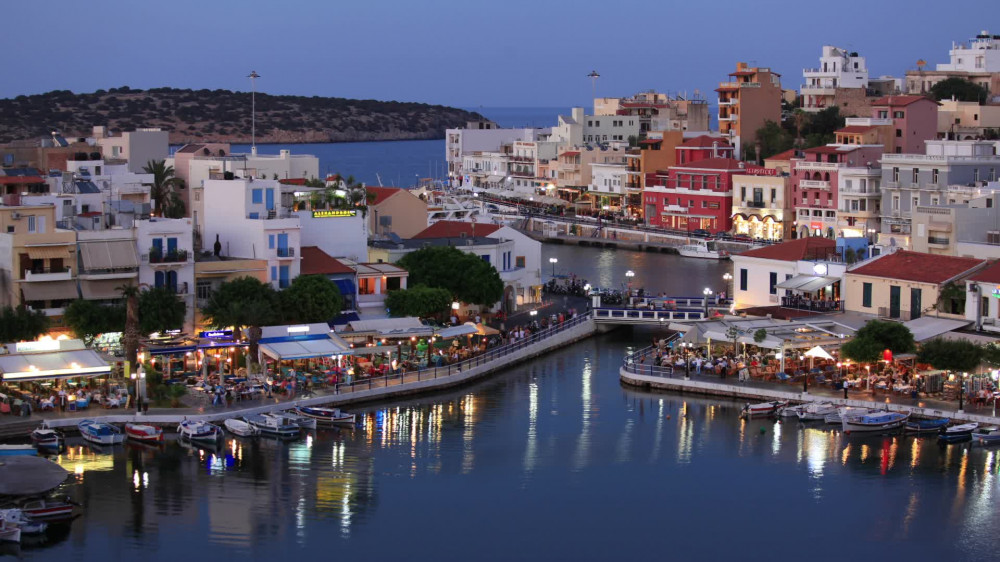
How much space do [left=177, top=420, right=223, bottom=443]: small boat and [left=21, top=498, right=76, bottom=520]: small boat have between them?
5.14 meters

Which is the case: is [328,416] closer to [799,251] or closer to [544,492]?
[544,492]

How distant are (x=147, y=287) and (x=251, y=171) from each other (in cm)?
1347

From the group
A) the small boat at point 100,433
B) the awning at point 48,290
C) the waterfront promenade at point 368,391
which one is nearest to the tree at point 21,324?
the awning at point 48,290

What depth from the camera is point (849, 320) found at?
4353 centimetres

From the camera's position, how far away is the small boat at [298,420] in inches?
1411

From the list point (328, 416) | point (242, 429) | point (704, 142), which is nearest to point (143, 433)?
point (242, 429)

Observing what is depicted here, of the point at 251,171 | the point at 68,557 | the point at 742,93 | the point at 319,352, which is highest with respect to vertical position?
the point at 742,93

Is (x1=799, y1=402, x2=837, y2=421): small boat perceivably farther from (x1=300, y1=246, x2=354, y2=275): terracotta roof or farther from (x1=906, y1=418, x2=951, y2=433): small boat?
(x1=300, y1=246, x2=354, y2=275): terracotta roof

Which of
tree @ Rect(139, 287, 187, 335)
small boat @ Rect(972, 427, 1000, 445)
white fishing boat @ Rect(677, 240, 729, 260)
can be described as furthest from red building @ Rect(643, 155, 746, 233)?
small boat @ Rect(972, 427, 1000, 445)

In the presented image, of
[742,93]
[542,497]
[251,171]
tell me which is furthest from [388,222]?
[742,93]

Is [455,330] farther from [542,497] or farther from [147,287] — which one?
[542,497]

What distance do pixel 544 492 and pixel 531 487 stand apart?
41cm

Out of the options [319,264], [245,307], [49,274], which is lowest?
[245,307]

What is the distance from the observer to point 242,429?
116 feet
